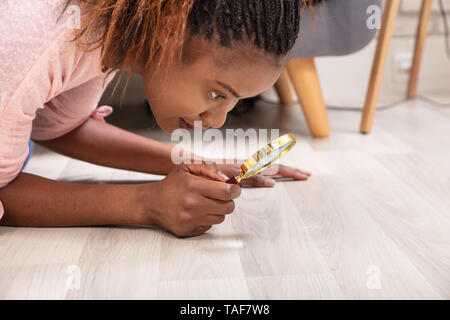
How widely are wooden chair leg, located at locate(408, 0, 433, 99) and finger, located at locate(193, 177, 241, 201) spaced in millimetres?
1260

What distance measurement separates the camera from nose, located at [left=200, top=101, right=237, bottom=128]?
657 millimetres

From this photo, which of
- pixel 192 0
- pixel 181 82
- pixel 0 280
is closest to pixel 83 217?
pixel 0 280

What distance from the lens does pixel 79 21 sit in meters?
0.61

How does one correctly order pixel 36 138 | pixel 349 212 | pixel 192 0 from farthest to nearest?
pixel 36 138
pixel 349 212
pixel 192 0

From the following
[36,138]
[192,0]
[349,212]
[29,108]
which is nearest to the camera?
[192,0]

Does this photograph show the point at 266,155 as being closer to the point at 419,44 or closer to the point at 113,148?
the point at 113,148

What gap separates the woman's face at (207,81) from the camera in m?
0.59

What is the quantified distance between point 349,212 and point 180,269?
323 millimetres

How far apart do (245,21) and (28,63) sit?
0.27 metres

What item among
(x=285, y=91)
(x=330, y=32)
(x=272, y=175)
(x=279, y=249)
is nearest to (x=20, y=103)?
(x=279, y=249)

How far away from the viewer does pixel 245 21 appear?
57 centimetres

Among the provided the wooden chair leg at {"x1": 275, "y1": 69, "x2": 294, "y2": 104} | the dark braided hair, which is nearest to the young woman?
the dark braided hair

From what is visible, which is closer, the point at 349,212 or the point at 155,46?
the point at 155,46

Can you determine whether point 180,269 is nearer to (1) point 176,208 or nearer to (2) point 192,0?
(1) point 176,208
